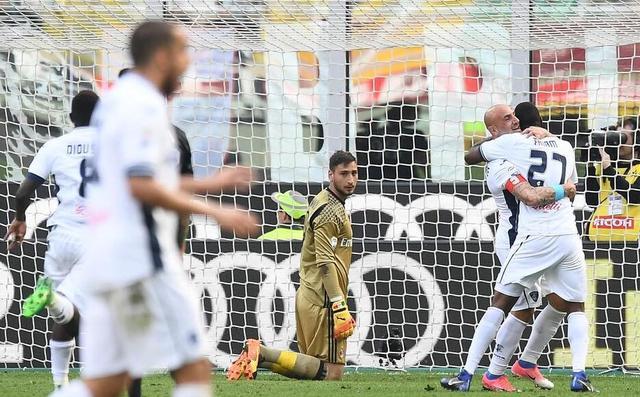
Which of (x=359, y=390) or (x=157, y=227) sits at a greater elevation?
(x=157, y=227)

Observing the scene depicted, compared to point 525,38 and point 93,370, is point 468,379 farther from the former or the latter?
point 93,370

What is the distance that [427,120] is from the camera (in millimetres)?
12047

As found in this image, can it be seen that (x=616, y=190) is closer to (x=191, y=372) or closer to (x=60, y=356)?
(x=60, y=356)

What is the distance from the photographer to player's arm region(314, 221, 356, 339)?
945 cm

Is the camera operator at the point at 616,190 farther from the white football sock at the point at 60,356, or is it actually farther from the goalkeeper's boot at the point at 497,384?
Result: the white football sock at the point at 60,356

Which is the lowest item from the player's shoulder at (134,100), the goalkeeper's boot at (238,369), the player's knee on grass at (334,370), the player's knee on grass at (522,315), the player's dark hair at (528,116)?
the player's knee on grass at (334,370)

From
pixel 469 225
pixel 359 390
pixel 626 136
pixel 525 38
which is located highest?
pixel 525 38

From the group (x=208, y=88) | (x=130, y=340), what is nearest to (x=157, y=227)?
(x=130, y=340)

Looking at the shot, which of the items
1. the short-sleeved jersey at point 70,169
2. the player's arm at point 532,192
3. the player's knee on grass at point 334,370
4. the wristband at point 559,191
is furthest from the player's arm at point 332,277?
the short-sleeved jersey at point 70,169

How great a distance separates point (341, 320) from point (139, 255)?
5193 mm

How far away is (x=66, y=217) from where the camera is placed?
7.54 meters

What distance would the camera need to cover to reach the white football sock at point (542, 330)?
Result: 9.04 metres

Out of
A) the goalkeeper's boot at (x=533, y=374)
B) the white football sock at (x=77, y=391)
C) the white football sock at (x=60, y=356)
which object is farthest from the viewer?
the goalkeeper's boot at (x=533, y=374)

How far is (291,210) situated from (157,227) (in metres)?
6.82
